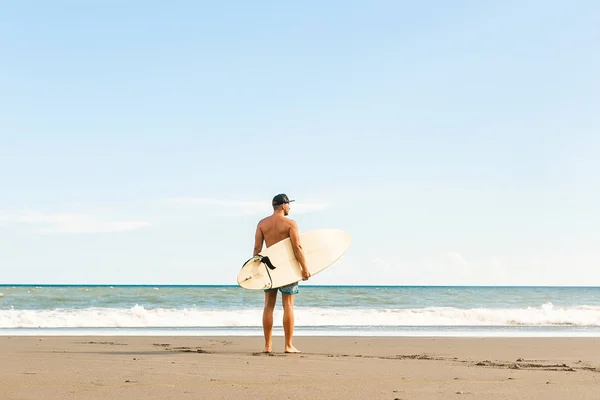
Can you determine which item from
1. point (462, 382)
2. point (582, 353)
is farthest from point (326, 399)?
point (582, 353)

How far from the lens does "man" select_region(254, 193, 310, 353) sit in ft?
24.0

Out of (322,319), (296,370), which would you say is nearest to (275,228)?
(296,370)

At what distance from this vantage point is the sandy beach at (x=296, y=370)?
4570 mm

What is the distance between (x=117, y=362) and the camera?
643cm

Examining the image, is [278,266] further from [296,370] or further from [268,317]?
[296,370]

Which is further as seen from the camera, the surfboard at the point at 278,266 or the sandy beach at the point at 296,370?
the surfboard at the point at 278,266

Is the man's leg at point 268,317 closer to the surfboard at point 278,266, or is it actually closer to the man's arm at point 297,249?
the surfboard at point 278,266

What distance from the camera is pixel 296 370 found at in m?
5.79

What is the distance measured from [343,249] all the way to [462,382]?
11.9 ft

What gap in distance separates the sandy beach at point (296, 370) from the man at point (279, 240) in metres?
0.30

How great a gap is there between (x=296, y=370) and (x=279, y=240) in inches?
80.6

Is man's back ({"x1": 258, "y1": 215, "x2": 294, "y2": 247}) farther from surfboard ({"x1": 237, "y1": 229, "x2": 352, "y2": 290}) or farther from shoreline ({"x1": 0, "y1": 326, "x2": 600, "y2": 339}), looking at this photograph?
shoreline ({"x1": 0, "y1": 326, "x2": 600, "y2": 339})

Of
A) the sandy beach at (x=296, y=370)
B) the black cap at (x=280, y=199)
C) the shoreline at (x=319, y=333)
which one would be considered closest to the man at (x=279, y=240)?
the black cap at (x=280, y=199)

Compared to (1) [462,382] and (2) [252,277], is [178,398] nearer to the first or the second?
(1) [462,382]
